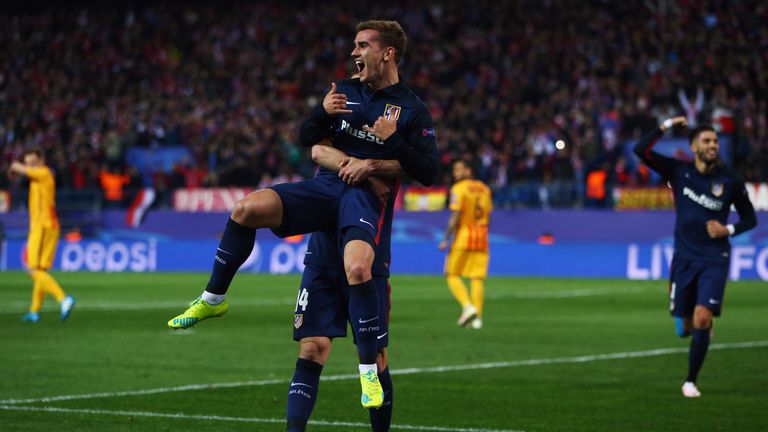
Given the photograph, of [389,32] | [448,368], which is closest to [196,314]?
[389,32]

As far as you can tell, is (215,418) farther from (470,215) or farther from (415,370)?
(470,215)

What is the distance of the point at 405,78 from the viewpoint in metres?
37.8

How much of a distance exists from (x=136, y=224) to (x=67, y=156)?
6287 millimetres

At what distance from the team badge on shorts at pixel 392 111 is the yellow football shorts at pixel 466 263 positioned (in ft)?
37.2

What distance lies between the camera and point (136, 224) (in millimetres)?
35781

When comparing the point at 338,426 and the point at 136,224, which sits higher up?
the point at 338,426

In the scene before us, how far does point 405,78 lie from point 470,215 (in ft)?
65.2

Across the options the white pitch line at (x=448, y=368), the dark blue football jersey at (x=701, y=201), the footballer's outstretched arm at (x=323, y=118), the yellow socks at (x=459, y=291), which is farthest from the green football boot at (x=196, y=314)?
the yellow socks at (x=459, y=291)

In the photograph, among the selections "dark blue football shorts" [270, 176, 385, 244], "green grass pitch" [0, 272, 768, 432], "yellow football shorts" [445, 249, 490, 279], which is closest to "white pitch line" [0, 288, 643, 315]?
"green grass pitch" [0, 272, 768, 432]

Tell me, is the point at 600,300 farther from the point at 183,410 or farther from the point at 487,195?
the point at 183,410

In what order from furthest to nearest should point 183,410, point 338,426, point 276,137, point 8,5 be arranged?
point 8,5, point 276,137, point 183,410, point 338,426

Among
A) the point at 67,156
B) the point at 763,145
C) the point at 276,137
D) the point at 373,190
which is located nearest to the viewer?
the point at 373,190

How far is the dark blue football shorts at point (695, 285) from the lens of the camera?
11297mm

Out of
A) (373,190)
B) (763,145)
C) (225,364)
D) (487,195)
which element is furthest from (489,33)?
(373,190)
